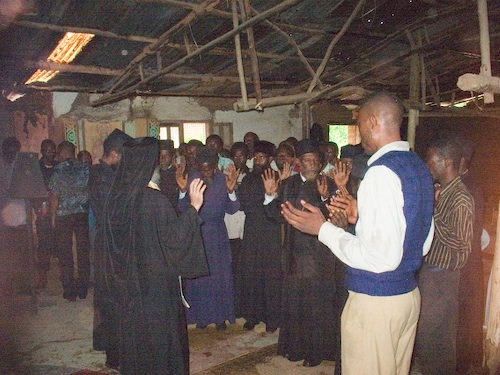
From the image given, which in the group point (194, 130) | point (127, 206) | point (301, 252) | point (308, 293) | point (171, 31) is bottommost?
point (308, 293)

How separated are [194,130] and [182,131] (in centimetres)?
42

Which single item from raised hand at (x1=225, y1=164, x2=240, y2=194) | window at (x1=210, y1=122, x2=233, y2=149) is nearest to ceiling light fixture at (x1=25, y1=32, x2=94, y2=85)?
raised hand at (x1=225, y1=164, x2=240, y2=194)

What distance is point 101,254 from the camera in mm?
4465

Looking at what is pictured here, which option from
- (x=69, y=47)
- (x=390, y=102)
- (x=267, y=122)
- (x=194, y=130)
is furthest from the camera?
(x=267, y=122)

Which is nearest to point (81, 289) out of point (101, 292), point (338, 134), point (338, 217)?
point (101, 292)

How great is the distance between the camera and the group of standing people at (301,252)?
2521 mm

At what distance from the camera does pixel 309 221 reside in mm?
2760

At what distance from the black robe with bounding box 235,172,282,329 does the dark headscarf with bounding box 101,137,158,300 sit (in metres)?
2.35

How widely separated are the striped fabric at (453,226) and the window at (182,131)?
363 inches

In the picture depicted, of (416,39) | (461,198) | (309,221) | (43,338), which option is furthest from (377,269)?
(416,39)

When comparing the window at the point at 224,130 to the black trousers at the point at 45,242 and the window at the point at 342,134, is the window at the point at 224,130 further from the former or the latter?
the black trousers at the point at 45,242

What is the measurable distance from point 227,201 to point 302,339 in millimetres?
2094

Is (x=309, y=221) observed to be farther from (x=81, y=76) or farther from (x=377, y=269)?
(x=81, y=76)

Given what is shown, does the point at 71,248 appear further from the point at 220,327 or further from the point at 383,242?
the point at 383,242
